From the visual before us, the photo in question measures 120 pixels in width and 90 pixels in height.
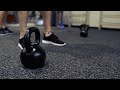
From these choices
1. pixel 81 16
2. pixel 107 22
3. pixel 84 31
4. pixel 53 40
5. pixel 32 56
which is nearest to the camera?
pixel 32 56

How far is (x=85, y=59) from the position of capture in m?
1.09

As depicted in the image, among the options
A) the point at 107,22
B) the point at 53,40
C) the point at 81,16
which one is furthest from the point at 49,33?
the point at 81,16

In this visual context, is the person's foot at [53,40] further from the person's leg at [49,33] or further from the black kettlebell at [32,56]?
the black kettlebell at [32,56]

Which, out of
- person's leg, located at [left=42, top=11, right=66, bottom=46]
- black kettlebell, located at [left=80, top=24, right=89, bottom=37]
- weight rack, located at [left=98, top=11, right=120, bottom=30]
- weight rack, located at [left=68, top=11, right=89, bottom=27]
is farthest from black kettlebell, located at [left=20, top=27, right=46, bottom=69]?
weight rack, located at [left=68, top=11, right=89, bottom=27]

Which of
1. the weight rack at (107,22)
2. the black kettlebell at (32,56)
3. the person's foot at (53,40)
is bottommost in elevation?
the weight rack at (107,22)

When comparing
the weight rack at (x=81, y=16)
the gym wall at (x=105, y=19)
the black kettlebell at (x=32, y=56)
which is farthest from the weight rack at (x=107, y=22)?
the black kettlebell at (x=32, y=56)

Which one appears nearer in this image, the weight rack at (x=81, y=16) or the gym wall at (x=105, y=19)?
the gym wall at (x=105, y=19)

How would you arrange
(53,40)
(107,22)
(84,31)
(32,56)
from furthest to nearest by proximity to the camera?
1. (107,22)
2. (84,31)
3. (53,40)
4. (32,56)

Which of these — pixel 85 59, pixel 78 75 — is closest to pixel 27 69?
pixel 78 75

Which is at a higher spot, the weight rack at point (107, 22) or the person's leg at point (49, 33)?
the person's leg at point (49, 33)

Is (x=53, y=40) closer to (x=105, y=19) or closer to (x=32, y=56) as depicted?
(x=32, y=56)

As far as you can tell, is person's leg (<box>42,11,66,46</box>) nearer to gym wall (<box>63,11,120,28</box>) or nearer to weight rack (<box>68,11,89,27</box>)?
gym wall (<box>63,11,120,28</box>)
